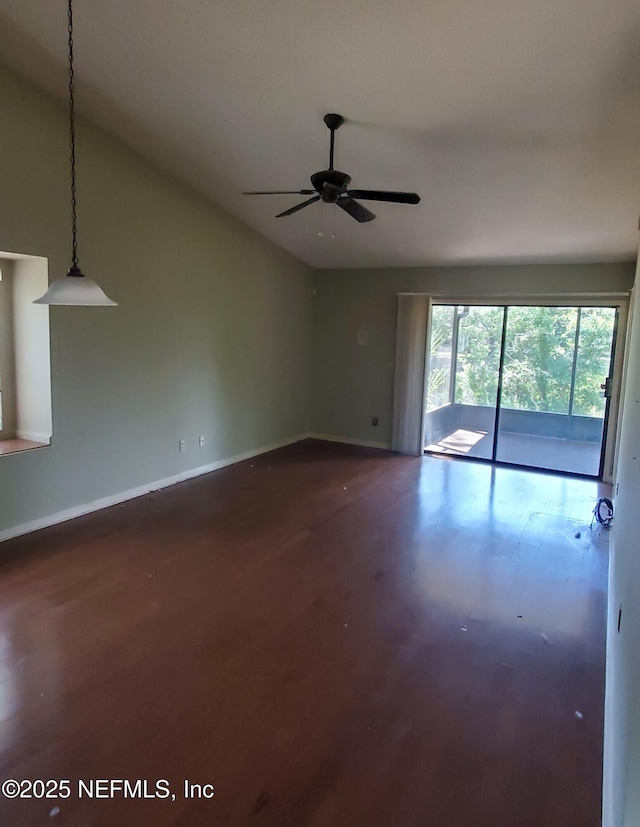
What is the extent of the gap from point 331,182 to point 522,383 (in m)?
4.16

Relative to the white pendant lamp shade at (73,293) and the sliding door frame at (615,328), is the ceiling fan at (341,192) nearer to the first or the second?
the white pendant lamp shade at (73,293)

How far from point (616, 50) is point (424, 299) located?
396 cm

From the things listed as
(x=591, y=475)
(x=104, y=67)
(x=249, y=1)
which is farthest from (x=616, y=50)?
(x=591, y=475)

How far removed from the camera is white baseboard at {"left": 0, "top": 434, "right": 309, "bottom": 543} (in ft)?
12.4

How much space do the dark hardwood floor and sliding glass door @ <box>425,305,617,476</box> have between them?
2.30 meters

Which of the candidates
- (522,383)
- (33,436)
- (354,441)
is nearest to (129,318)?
(33,436)

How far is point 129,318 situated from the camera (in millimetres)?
4434

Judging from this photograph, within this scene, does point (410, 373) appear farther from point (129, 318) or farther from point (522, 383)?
point (129, 318)

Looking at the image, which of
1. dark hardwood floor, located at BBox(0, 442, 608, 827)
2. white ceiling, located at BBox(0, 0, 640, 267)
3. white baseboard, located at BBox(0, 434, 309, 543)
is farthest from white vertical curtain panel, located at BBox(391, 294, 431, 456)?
dark hardwood floor, located at BBox(0, 442, 608, 827)

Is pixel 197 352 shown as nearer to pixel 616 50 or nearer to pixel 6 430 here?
pixel 6 430

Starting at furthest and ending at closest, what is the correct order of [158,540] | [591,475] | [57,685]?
1. [591,475]
2. [158,540]
3. [57,685]

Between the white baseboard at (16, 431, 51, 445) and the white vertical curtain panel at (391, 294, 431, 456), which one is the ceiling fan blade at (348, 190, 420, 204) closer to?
the white baseboard at (16, 431, 51, 445)

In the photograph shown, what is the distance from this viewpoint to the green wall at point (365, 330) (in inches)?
246

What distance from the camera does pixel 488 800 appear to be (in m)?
1.73
